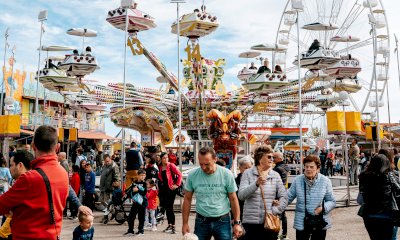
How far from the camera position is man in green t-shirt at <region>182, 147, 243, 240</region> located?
15.7 ft

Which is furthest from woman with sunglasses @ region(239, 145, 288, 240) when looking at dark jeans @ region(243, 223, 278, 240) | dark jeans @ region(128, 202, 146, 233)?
dark jeans @ region(128, 202, 146, 233)

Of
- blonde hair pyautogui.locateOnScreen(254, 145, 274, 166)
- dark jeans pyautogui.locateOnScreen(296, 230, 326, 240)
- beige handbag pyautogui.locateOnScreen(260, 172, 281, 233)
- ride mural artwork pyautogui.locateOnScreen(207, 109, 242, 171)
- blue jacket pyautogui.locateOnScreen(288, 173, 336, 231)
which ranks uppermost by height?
ride mural artwork pyautogui.locateOnScreen(207, 109, 242, 171)

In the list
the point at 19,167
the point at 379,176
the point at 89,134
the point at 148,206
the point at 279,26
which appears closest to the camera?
the point at 19,167

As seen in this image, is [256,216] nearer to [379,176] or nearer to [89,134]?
[379,176]

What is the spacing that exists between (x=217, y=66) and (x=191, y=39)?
875 cm

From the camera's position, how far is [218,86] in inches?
859

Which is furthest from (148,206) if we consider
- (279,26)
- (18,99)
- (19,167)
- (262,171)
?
(18,99)

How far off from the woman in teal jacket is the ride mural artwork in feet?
25.8

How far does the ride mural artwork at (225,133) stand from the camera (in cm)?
1323

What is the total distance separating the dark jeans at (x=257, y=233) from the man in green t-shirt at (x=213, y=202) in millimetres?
263

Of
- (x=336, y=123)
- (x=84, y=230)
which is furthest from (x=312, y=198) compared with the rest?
(x=336, y=123)

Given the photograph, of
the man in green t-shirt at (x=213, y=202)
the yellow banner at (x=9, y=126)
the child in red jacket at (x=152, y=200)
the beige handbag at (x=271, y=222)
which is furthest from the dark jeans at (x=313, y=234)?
the yellow banner at (x=9, y=126)

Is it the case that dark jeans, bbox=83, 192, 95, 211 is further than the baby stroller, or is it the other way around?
dark jeans, bbox=83, 192, 95, 211

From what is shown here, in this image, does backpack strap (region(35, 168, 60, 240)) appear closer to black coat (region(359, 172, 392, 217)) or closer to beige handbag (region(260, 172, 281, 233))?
beige handbag (region(260, 172, 281, 233))
